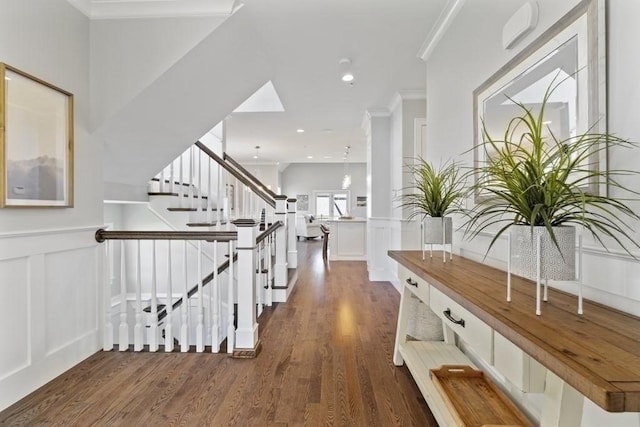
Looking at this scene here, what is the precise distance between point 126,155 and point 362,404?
2.85 metres

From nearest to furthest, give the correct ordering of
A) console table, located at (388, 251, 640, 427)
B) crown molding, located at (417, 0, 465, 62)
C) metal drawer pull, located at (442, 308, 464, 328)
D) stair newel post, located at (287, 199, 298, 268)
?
1. console table, located at (388, 251, 640, 427)
2. metal drawer pull, located at (442, 308, 464, 328)
3. crown molding, located at (417, 0, 465, 62)
4. stair newel post, located at (287, 199, 298, 268)

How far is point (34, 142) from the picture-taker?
1900 millimetres

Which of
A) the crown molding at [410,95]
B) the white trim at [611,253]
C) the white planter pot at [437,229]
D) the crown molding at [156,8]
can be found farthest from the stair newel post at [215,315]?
the crown molding at [410,95]

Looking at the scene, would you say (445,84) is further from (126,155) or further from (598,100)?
(126,155)

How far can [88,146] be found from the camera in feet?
7.82

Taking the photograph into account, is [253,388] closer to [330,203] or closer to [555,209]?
[555,209]

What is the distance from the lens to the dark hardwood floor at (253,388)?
1.67 meters

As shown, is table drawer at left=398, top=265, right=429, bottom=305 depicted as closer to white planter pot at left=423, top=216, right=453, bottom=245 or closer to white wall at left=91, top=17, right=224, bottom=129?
white planter pot at left=423, top=216, right=453, bottom=245

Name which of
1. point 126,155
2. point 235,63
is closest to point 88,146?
point 126,155

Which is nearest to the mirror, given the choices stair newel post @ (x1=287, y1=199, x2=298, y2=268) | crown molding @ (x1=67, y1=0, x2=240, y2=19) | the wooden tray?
the wooden tray

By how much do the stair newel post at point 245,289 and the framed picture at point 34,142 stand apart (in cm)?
119

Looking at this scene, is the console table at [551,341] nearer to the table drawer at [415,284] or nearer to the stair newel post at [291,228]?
the table drawer at [415,284]

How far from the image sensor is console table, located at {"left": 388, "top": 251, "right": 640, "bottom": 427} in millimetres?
626

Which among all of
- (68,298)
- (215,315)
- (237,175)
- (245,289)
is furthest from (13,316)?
(237,175)
